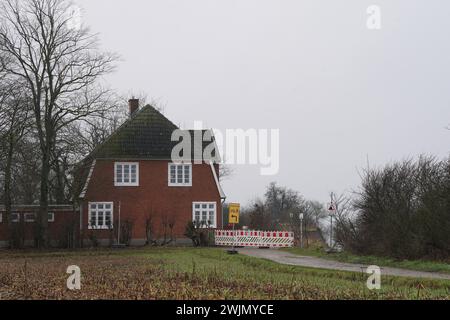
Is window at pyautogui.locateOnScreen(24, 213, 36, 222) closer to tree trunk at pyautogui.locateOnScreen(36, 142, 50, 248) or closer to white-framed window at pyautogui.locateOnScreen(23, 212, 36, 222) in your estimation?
white-framed window at pyautogui.locateOnScreen(23, 212, 36, 222)

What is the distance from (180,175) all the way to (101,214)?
5852mm

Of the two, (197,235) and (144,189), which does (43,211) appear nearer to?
(144,189)

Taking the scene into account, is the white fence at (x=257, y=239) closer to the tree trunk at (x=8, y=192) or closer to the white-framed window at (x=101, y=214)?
the white-framed window at (x=101, y=214)

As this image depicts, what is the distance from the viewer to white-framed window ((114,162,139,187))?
147 ft

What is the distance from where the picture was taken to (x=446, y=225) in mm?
23250

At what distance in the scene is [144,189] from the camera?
148ft

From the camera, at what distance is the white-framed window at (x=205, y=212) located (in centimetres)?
4541

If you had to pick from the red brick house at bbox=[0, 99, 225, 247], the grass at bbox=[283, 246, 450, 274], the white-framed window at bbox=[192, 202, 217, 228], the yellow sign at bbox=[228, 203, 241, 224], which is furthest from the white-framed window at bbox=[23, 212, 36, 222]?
the grass at bbox=[283, 246, 450, 274]

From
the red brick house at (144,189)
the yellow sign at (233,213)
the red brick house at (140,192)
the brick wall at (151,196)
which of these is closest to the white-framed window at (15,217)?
the red brick house at (140,192)

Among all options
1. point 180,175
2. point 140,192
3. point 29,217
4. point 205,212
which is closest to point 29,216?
point 29,217

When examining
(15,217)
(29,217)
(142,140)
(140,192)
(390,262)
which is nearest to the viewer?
(390,262)

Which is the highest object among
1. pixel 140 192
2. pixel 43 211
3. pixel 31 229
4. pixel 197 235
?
pixel 140 192

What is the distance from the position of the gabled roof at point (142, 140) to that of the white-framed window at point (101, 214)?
3.15 m
